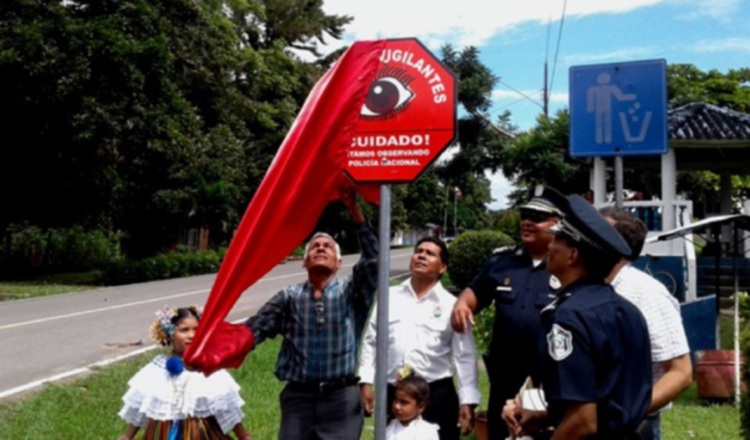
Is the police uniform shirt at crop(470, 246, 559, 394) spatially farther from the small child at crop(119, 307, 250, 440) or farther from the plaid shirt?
the small child at crop(119, 307, 250, 440)

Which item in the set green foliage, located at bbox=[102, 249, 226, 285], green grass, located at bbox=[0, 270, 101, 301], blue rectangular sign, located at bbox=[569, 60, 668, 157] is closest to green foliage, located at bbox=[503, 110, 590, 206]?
blue rectangular sign, located at bbox=[569, 60, 668, 157]

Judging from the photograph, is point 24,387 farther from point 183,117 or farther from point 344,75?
point 183,117

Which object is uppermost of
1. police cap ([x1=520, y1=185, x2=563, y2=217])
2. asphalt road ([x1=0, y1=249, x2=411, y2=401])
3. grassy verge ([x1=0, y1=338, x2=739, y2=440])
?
police cap ([x1=520, y1=185, x2=563, y2=217])

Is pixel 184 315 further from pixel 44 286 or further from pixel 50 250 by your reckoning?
pixel 50 250

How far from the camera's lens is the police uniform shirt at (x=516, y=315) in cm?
407

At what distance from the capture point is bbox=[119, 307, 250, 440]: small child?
4.72 metres

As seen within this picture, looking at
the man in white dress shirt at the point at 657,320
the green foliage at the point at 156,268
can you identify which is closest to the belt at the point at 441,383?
the man in white dress shirt at the point at 657,320

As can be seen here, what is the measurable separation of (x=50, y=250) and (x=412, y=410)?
3459 cm

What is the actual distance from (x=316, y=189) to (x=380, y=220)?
306 mm

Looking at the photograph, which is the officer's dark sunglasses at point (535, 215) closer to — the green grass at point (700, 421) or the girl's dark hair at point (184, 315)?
the girl's dark hair at point (184, 315)

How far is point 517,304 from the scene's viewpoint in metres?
4.16

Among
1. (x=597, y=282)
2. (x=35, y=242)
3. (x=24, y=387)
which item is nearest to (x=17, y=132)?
(x=35, y=242)

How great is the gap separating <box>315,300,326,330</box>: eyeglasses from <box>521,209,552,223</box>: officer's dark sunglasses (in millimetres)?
1151

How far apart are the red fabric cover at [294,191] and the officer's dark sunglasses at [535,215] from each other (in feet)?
3.44
